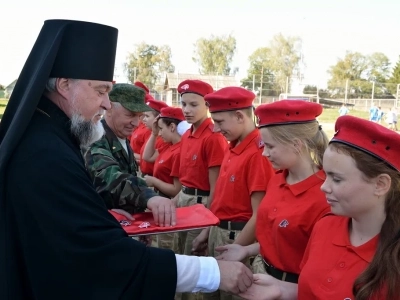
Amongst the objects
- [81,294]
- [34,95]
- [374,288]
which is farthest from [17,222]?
[374,288]

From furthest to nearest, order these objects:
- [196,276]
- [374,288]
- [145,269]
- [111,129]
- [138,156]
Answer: [138,156]
[111,129]
[196,276]
[145,269]
[374,288]

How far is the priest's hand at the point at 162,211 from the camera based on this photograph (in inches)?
93.9

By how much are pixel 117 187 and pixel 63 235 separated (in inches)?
44.1

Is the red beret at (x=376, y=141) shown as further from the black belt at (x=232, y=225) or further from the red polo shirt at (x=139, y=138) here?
the red polo shirt at (x=139, y=138)

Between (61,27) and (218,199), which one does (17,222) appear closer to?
(61,27)

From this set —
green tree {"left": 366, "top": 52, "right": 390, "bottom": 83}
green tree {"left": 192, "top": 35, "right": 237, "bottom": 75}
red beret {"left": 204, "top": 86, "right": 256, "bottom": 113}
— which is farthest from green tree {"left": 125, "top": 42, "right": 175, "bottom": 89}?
red beret {"left": 204, "top": 86, "right": 256, "bottom": 113}

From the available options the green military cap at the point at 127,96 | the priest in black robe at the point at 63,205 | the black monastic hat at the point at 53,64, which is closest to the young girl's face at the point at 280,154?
the priest in black robe at the point at 63,205

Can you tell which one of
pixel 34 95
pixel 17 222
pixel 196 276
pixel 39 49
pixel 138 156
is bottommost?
pixel 138 156

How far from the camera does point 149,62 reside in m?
58.1

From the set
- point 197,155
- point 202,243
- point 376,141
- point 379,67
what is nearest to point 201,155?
point 197,155

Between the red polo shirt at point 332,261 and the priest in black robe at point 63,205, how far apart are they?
0.37 m

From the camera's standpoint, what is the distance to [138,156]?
23.5ft

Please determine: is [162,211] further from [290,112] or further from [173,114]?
[173,114]

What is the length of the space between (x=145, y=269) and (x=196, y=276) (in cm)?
26
